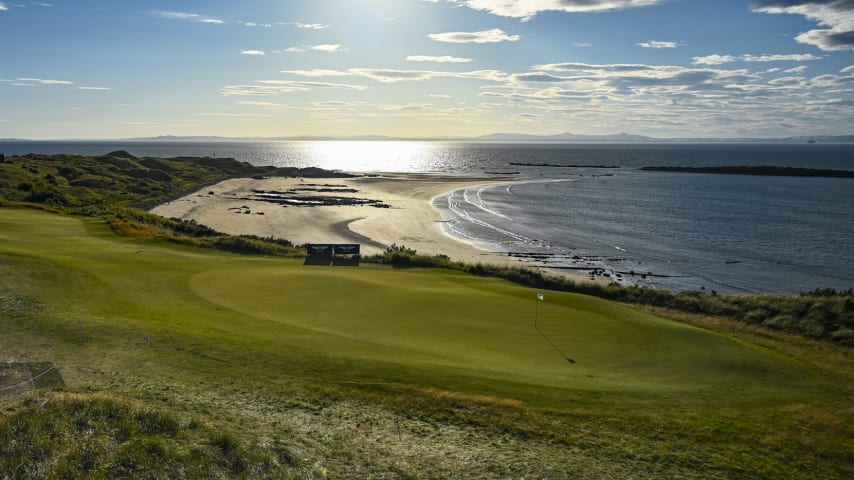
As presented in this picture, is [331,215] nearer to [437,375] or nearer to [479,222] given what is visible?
[479,222]

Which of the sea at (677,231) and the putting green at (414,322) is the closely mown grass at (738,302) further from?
the sea at (677,231)

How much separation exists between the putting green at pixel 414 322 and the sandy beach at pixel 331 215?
67.0 ft

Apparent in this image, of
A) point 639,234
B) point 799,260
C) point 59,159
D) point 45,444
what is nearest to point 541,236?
point 639,234

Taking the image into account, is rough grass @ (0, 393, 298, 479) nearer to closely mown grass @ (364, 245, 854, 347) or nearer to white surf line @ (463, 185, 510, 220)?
closely mown grass @ (364, 245, 854, 347)

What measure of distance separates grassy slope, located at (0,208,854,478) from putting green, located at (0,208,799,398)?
0.09 metres

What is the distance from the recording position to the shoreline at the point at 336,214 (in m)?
51.5

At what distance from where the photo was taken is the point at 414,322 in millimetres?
19031

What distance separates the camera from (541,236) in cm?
5916

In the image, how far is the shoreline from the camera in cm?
5150

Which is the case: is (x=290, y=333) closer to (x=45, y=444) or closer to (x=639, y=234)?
(x=45, y=444)

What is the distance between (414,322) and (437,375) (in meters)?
5.07

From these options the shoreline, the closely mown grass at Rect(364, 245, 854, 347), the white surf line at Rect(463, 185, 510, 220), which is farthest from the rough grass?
the white surf line at Rect(463, 185, 510, 220)

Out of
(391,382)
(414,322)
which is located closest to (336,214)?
(414,322)

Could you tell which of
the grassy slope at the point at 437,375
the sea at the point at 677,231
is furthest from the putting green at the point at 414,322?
the sea at the point at 677,231
